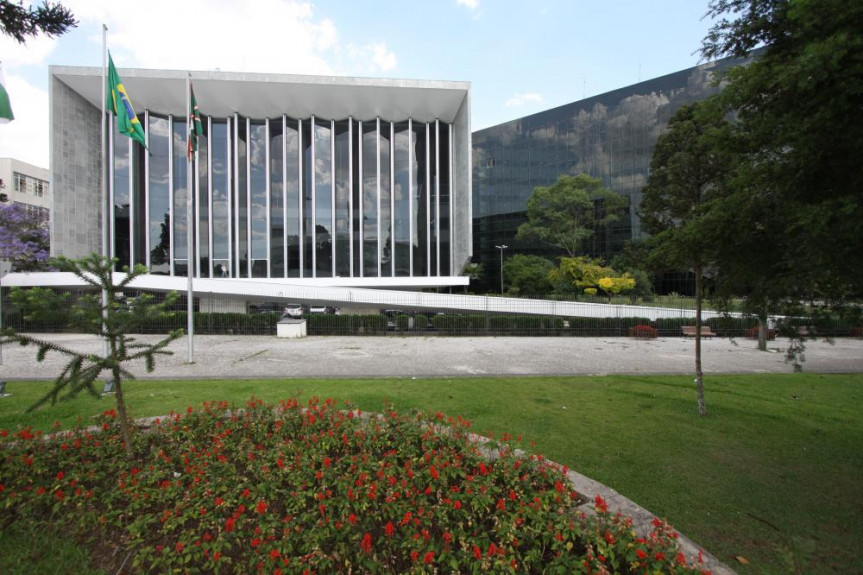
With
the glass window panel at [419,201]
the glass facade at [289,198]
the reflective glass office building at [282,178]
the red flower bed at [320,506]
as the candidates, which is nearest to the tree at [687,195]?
the red flower bed at [320,506]

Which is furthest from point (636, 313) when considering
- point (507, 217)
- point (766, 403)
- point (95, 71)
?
point (95, 71)

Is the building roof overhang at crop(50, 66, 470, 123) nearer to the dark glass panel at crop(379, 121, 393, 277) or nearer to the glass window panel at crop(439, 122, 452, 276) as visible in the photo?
the dark glass panel at crop(379, 121, 393, 277)

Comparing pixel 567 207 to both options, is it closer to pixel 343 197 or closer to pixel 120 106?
pixel 343 197

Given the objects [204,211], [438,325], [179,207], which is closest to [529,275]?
[438,325]

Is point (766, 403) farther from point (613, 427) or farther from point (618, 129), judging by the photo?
point (618, 129)

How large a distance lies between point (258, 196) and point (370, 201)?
387 inches

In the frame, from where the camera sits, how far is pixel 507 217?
53094 millimetres

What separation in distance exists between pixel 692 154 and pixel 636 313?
1644 cm

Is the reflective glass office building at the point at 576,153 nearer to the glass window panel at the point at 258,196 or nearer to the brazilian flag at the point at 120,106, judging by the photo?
the glass window panel at the point at 258,196

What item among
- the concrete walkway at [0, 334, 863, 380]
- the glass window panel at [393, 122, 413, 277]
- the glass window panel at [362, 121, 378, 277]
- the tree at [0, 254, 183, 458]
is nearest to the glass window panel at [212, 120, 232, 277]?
the glass window panel at [362, 121, 378, 277]

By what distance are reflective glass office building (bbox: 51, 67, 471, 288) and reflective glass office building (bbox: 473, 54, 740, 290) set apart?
17.2 metres

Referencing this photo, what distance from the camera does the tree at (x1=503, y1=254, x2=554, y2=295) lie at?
3847 cm

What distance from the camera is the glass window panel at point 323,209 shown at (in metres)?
36.0

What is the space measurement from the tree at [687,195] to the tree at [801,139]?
48 cm
